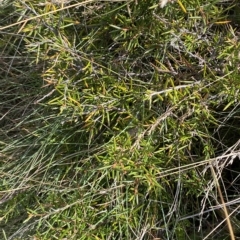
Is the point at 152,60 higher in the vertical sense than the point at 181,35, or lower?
lower

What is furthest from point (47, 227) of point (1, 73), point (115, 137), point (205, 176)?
point (1, 73)

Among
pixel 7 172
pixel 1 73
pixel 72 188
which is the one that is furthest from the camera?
pixel 1 73

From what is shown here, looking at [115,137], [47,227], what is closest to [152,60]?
[115,137]

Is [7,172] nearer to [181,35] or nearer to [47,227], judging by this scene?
[47,227]

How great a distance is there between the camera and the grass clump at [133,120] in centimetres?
102

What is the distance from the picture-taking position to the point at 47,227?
1131mm

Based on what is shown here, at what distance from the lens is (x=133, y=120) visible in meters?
1.06

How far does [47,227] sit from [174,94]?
43cm

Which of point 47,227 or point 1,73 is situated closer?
point 47,227

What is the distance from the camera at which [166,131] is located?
1.06 m

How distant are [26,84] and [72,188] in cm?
34

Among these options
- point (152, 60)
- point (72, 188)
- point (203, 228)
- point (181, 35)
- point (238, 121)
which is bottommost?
point (203, 228)

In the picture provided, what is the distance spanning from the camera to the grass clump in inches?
40.1

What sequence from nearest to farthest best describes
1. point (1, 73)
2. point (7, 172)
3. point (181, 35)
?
point (181, 35), point (7, 172), point (1, 73)
